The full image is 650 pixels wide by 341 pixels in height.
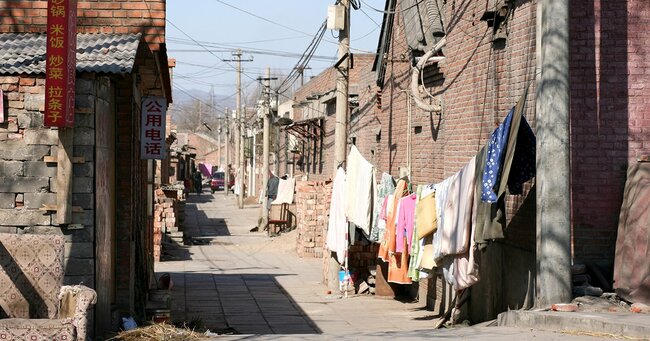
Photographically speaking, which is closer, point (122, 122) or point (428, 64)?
point (122, 122)

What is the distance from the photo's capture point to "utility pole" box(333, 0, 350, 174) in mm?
20750

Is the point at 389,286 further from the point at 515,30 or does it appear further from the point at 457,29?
the point at 515,30

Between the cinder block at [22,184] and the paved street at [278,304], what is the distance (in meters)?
2.57

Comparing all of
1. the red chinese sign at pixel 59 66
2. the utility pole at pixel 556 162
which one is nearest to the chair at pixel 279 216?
the red chinese sign at pixel 59 66

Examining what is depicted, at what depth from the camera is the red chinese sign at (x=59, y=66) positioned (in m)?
10.6

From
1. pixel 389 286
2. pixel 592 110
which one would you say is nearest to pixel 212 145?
pixel 389 286

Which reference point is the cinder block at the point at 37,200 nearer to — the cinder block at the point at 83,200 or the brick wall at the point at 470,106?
the cinder block at the point at 83,200

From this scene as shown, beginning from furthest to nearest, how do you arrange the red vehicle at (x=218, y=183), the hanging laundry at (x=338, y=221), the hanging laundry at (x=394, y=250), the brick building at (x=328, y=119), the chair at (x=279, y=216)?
the red vehicle at (x=218, y=183) → the chair at (x=279, y=216) → the brick building at (x=328, y=119) → the hanging laundry at (x=338, y=221) → the hanging laundry at (x=394, y=250)

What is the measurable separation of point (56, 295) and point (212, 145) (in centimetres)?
13243

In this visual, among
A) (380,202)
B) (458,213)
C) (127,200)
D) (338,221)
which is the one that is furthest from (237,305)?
(458,213)

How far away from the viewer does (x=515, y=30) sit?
1275cm

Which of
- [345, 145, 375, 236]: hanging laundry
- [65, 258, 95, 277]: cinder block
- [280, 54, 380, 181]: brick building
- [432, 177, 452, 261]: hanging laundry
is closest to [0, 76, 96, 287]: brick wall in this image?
[65, 258, 95, 277]: cinder block

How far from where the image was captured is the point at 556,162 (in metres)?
10.7

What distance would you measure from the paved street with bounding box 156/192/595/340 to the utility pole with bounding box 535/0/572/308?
2.27 ft
